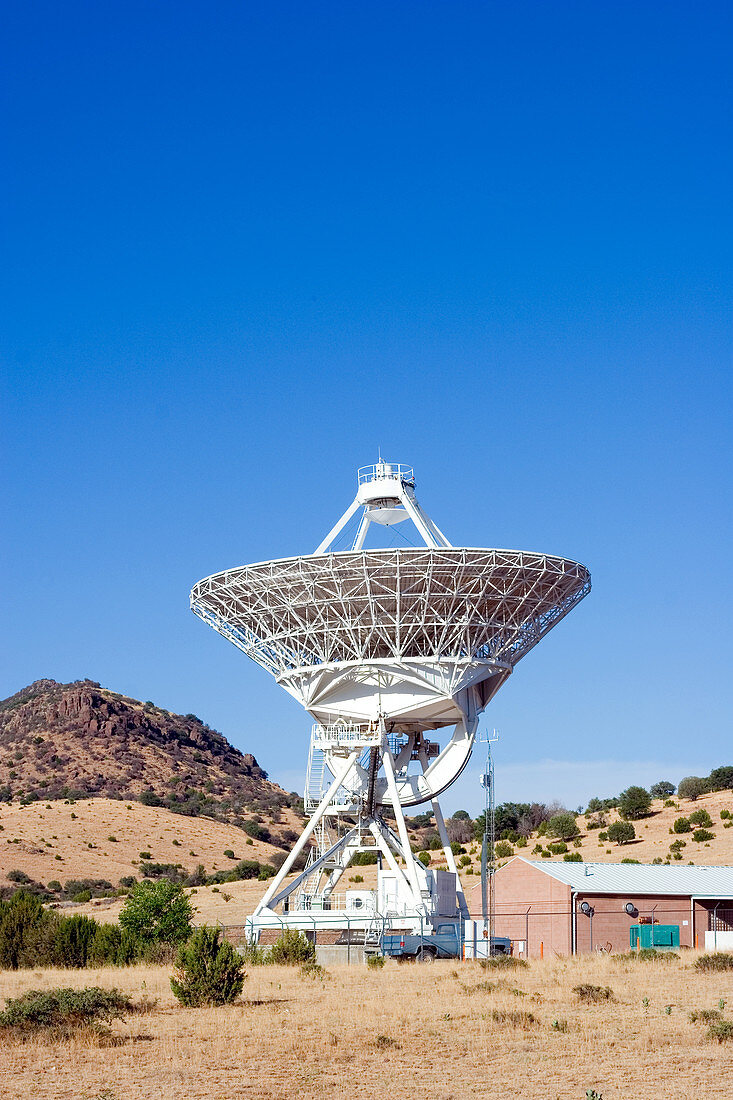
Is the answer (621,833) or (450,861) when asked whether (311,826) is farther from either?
(621,833)

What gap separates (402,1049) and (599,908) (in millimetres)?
Answer: 29455

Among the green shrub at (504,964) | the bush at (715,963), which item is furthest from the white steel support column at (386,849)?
the bush at (715,963)

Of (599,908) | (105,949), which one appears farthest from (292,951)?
(599,908)

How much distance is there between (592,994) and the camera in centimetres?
2831

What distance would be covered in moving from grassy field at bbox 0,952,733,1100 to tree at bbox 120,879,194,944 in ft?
49.5

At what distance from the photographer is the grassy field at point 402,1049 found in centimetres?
1788

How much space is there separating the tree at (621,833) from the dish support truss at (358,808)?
38772 millimetres

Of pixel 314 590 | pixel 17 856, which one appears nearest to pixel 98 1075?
pixel 314 590

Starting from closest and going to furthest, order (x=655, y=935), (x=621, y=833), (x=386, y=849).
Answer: (x=386, y=849) < (x=655, y=935) < (x=621, y=833)

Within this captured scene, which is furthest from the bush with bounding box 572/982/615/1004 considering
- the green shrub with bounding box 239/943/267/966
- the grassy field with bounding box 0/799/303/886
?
the grassy field with bounding box 0/799/303/886

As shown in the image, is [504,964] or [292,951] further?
[292,951]

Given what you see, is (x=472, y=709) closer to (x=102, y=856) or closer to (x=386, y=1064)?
(x=386, y=1064)

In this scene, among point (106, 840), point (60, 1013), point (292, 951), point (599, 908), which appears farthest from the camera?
point (106, 840)

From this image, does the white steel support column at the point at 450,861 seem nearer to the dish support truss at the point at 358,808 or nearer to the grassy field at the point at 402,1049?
the dish support truss at the point at 358,808
